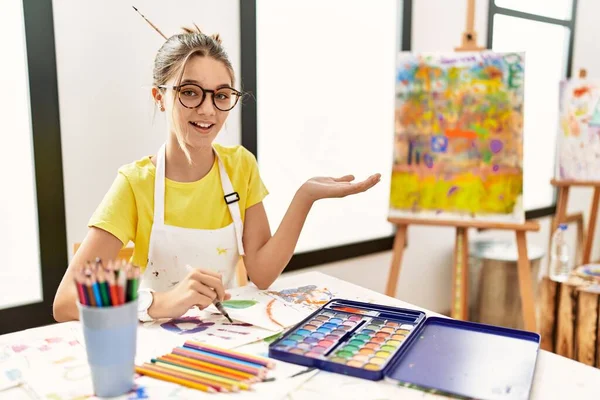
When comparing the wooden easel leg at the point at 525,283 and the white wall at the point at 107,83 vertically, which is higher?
the white wall at the point at 107,83

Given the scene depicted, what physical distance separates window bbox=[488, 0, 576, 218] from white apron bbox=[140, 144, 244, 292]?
8.99 feet

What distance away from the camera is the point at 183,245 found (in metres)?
1.39

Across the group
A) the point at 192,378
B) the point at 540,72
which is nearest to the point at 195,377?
the point at 192,378

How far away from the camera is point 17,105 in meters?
1.71

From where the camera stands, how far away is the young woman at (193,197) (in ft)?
4.24

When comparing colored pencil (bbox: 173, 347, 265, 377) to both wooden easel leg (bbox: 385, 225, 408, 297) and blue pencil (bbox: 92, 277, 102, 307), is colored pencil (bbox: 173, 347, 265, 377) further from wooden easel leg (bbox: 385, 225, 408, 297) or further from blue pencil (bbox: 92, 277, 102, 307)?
wooden easel leg (bbox: 385, 225, 408, 297)

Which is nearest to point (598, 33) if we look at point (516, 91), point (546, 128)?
point (546, 128)

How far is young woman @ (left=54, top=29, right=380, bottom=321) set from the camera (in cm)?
129

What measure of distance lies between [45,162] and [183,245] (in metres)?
0.68

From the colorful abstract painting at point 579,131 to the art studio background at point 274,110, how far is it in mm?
619

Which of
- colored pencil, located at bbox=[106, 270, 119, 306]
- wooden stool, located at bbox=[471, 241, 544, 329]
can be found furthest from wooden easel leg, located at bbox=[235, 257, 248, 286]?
wooden stool, located at bbox=[471, 241, 544, 329]

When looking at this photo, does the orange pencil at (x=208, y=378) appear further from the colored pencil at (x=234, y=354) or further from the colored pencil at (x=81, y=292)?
the colored pencil at (x=81, y=292)

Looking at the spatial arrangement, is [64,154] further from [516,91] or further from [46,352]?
[516,91]

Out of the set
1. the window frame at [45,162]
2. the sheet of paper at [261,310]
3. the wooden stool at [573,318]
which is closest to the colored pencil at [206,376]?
the sheet of paper at [261,310]
